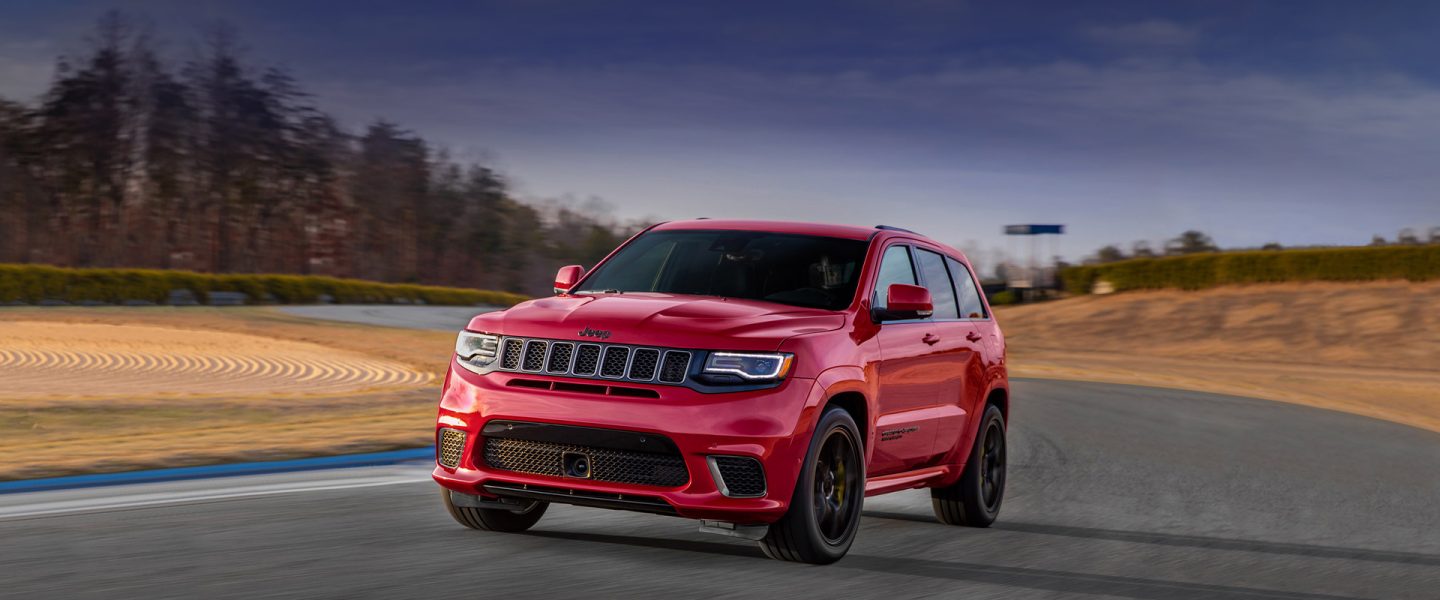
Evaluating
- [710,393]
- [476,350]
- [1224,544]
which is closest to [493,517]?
[476,350]

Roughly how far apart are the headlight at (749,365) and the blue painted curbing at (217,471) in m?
4.66

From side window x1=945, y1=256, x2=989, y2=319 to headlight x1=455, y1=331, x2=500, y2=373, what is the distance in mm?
3308

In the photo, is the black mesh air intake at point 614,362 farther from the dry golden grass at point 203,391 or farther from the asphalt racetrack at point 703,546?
the dry golden grass at point 203,391

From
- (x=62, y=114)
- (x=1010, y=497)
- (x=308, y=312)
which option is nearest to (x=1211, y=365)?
(x=308, y=312)

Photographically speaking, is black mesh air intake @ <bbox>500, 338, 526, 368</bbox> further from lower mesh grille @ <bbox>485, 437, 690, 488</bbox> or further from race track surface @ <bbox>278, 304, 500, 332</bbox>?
race track surface @ <bbox>278, 304, 500, 332</bbox>

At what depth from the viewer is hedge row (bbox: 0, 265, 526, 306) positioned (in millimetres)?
46781

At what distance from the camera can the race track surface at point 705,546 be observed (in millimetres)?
6703

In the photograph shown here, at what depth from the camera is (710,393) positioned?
6910 mm

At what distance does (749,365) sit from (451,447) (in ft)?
4.81

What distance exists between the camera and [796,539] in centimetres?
722

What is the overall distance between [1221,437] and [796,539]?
10927 millimetres

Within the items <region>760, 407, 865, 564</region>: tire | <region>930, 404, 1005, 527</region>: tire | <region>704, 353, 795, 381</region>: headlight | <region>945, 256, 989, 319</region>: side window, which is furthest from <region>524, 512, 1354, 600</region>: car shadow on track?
<region>945, 256, 989, 319</region>: side window

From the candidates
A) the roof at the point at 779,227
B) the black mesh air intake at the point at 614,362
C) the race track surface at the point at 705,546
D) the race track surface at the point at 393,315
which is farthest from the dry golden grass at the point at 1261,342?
the black mesh air intake at the point at 614,362

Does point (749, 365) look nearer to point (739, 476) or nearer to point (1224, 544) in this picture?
point (739, 476)
